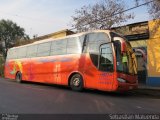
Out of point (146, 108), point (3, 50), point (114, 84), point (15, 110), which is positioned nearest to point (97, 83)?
point (114, 84)

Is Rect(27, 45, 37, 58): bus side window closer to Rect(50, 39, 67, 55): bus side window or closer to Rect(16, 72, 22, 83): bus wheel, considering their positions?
Rect(16, 72, 22, 83): bus wheel

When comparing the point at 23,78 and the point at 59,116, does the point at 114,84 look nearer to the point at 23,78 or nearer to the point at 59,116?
the point at 59,116

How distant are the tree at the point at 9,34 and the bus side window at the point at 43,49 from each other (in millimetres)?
30332

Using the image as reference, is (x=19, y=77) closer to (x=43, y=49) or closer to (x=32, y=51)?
(x=32, y=51)

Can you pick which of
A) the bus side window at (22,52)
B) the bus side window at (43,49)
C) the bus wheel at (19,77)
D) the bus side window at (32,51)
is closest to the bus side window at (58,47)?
the bus side window at (43,49)

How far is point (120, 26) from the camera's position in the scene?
24578 millimetres

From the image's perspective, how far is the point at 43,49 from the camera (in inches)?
818

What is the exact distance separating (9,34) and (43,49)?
3336 cm

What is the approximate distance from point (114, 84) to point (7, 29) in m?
40.8

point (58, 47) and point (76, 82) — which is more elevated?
point (58, 47)

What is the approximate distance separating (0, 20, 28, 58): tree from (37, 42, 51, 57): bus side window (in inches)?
1194

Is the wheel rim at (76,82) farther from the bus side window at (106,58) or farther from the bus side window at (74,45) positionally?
the bus side window at (106,58)

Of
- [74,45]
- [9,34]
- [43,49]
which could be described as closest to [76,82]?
→ [74,45]

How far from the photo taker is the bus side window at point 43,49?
20.2 meters
